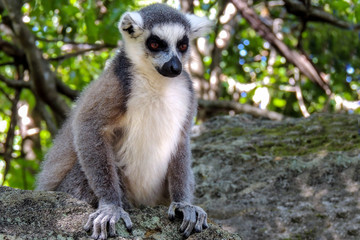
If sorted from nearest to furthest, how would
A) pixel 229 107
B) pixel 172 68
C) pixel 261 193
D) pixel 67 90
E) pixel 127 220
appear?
pixel 127 220 < pixel 172 68 < pixel 261 193 < pixel 67 90 < pixel 229 107

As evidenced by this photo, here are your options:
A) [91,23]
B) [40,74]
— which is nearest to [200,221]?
[91,23]

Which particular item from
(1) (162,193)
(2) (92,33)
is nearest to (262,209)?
(1) (162,193)

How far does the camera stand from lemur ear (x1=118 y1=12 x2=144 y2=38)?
188 inches

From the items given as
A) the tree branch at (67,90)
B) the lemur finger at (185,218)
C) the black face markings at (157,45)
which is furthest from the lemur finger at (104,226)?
the tree branch at (67,90)

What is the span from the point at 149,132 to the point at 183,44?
3.37ft

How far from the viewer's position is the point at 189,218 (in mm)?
3723

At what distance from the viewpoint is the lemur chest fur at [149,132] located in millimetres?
4277

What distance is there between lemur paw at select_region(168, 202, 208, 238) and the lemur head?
1227mm

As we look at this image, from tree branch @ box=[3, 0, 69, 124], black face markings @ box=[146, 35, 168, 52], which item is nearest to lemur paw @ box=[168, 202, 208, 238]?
black face markings @ box=[146, 35, 168, 52]

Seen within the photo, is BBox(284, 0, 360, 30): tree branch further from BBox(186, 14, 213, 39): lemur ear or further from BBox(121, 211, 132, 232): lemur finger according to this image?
BBox(121, 211, 132, 232): lemur finger

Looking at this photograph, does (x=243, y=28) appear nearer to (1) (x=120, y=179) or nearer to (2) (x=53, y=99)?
(2) (x=53, y=99)

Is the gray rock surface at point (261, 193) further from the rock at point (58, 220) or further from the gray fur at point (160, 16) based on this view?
the gray fur at point (160, 16)

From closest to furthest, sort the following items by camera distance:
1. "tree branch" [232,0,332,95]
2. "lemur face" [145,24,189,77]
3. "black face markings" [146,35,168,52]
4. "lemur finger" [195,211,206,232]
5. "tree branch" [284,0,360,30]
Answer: "lemur finger" [195,211,206,232] < "lemur face" [145,24,189,77] < "black face markings" [146,35,168,52] < "tree branch" [232,0,332,95] < "tree branch" [284,0,360,30]

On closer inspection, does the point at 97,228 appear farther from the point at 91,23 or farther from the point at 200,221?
the point at 91,23
